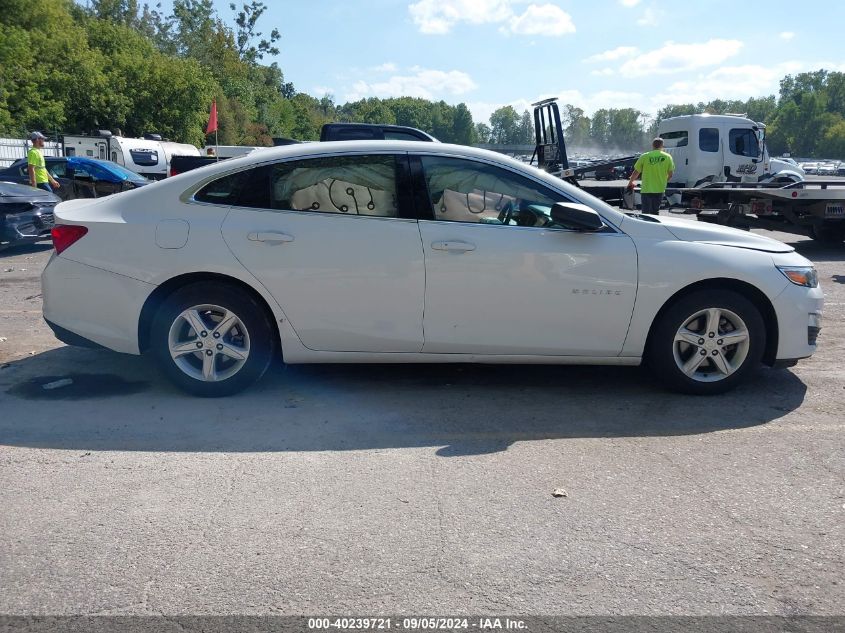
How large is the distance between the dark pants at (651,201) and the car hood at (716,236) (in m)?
8.07

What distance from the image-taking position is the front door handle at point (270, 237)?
4996 millimetres

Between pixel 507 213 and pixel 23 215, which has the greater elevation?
pixel 23 215

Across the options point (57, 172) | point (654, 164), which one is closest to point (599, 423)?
point (654, 164)

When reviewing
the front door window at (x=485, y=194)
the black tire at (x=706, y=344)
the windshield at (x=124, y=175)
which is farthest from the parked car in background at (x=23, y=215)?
the black tire at (x=706, y=344)

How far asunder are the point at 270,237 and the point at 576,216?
1.96 m

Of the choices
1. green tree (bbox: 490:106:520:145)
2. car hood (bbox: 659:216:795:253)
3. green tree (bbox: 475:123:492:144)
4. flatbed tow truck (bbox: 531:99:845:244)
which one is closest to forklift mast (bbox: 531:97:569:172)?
flatbed tow truck (bbox: 531:99:845:244)

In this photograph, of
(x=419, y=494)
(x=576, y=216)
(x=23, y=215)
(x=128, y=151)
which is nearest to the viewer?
(x=419, y=494)

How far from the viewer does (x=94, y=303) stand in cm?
507

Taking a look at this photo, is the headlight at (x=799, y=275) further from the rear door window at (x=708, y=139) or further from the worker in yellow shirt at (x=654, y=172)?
the rear door window at (x=708, y=139)

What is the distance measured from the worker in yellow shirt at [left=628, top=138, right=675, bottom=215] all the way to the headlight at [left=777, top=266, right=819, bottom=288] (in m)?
8.06

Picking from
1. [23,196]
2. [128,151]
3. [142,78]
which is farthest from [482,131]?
[23,196]

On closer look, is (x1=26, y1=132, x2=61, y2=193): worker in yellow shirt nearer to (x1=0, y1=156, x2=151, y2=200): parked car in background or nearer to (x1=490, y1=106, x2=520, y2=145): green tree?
(x1=0, y1=156, x2=151, y2=200): parked car in background

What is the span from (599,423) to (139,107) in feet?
143

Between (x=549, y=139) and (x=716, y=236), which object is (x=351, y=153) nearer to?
(x=716, y=236)
